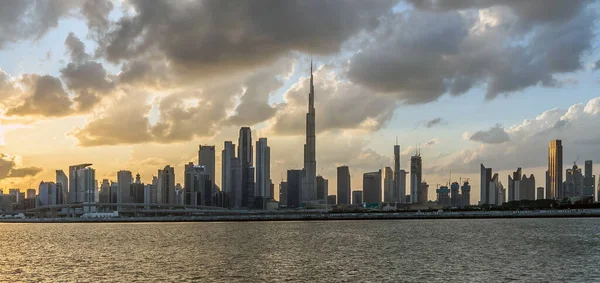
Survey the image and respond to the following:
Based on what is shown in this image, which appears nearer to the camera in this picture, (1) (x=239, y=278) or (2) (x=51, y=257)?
(1) (x=239, y=278)

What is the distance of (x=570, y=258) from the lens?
7362 centimetres

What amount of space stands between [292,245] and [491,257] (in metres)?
35.4

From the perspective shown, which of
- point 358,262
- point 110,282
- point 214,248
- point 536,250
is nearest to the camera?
point 110,282

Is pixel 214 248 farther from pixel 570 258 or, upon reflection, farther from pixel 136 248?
pixel 570 258

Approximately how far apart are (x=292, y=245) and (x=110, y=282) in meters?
46.8

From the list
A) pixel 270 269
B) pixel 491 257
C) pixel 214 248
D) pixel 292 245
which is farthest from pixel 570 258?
pixel 214 248

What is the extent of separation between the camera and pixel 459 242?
10206cm

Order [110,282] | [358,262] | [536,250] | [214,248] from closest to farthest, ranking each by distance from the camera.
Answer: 1. [110,282]
2. [358,262]
3. [536,250]
4. [214,248]

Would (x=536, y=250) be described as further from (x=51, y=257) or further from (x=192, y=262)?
(x=51, y=257)

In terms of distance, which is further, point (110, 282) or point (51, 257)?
point (51, 257)

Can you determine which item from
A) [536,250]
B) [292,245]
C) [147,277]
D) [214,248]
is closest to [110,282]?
[147,277]

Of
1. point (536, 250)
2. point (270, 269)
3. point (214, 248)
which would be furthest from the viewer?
point (214, 248)

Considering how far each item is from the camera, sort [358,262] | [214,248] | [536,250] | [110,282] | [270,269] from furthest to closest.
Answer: [214,248], [536,250], [358,262], [270,269], [110,282]

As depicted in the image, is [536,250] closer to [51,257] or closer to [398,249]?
[398,249]
